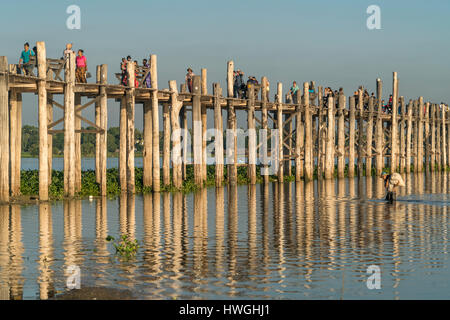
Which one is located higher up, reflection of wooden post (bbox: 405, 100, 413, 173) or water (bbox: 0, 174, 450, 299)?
reflection of wooden post (bbox: 405, 100, 413, 173)

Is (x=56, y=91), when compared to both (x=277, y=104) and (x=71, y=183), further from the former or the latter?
(x=277, y=104)

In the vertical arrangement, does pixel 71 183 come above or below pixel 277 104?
below

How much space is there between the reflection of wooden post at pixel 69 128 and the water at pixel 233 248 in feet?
3.25

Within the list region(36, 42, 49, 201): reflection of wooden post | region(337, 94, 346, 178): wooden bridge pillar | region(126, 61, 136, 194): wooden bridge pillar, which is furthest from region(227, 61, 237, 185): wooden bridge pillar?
region(36, 42, 49, 201): reflection of wooden post

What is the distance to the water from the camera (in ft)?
39.9

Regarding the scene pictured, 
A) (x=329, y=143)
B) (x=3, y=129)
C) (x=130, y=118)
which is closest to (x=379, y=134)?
(x=329, y=143)

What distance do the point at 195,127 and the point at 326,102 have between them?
1483 cm

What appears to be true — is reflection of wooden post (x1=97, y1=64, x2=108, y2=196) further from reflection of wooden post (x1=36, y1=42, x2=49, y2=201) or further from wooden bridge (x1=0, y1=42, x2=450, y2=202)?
reflection of wooden post (x1=36, y1=42, x2=49, y2=201)

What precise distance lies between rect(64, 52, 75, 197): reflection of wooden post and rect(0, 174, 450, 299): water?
990mm

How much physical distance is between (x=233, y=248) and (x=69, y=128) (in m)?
11.9

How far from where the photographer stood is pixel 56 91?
1161 inches

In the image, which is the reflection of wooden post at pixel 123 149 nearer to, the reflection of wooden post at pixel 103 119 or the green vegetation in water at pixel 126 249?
the reflection of wooden post at pixel 103 119

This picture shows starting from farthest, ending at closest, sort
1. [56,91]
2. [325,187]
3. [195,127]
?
1. [325,187]
2. [195,127]
3. [56,91]
